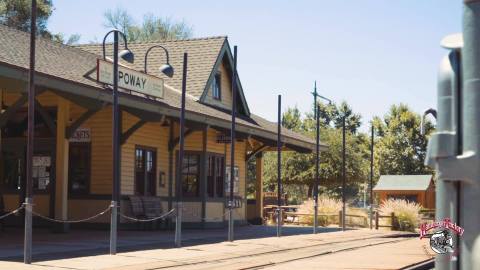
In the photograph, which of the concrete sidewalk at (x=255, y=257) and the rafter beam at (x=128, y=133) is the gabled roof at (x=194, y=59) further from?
the concrete sidewalk at (x=255, y=257)

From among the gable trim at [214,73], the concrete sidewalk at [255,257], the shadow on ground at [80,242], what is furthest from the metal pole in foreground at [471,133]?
the gable trim at [214,73]

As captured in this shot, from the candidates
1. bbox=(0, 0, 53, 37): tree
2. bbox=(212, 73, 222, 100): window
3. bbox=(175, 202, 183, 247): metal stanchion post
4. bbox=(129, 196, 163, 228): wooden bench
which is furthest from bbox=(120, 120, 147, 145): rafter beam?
bbox=(0, 0, 53, 37): tree

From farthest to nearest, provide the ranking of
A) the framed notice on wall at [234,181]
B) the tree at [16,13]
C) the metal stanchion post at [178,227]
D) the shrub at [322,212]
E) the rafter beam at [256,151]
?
the tree at [16,13] → the shrub at [322,212] → the rafter beam at [256,151] → the framed notice on wall at [234,181] → the metal stanchion post at [178,227]

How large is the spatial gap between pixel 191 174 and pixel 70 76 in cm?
940

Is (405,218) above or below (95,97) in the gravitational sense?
below

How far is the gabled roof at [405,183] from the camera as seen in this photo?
5091 cm

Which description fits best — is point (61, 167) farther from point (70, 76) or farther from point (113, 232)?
point (113, 232)

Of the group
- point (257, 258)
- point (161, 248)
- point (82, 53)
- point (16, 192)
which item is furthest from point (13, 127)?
point (257, 258)

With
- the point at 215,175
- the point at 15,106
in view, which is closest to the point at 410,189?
the point at 215,175

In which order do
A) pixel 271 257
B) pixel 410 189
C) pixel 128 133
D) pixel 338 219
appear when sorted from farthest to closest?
pixel 410 189 → pixel 338 219 → pixel 128 133 → pixel 271 257

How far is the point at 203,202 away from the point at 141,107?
25.6ft

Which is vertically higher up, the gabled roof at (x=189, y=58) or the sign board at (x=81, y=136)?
the gabled roof at (x=189, y=58)

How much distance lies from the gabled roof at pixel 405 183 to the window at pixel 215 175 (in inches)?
1038

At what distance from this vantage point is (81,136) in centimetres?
2288
